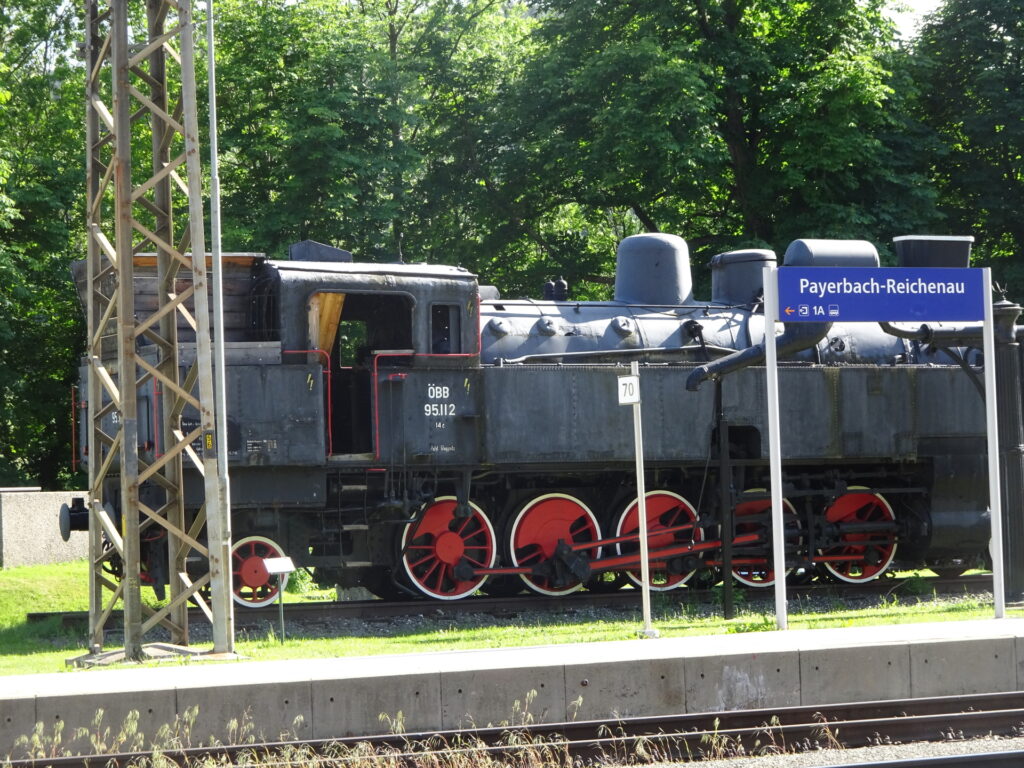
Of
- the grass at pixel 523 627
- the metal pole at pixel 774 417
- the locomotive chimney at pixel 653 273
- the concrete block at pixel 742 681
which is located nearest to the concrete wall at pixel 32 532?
the grass at pixel 523 627

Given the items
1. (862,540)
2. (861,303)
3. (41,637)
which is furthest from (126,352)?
(862,540)

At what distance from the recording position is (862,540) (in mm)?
15023

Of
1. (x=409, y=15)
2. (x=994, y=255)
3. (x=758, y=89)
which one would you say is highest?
(x=409, y=15)

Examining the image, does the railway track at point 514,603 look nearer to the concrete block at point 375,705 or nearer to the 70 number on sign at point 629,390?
the 70 number on sign at point 629,390

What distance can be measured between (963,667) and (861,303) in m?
3.68

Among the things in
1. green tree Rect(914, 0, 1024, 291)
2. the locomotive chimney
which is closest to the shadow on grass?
the locomotive chimney

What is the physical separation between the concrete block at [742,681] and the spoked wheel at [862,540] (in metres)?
6.53

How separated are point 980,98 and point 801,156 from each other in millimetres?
5027

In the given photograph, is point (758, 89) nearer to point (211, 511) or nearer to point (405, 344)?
point (405, 344)

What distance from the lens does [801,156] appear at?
79.9ft

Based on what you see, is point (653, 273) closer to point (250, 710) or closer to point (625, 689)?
point (625, 689)

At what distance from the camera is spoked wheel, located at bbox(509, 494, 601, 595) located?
45.5 ft

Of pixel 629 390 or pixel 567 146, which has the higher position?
pixel 567 146

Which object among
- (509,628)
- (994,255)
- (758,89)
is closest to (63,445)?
(758,89)
